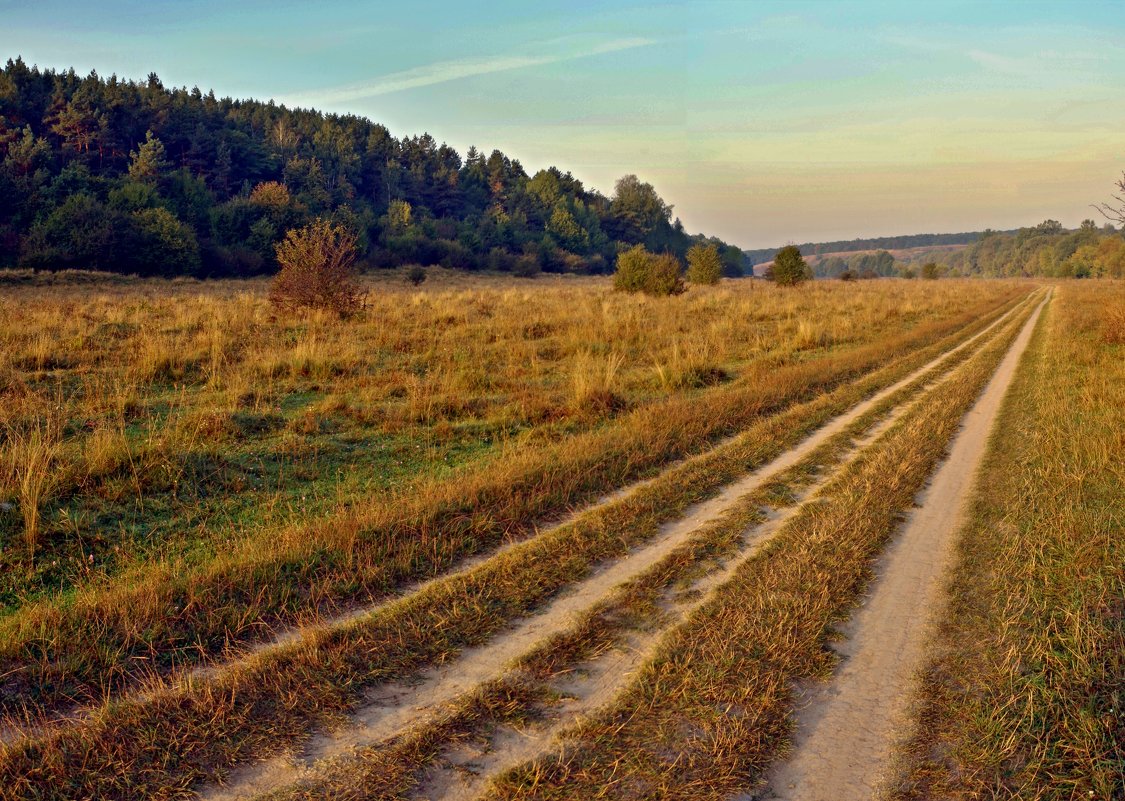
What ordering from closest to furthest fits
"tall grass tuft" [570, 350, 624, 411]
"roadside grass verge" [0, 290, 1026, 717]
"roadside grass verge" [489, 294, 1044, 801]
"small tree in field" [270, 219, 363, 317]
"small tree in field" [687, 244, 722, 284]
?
"roadside grass verge" [489, 294, 1044, 801] < "roadside grass verge" [0, 290, 1026, 717] < "tall grass tuft" [570, 350, 624, 411] < "small tree in field" [270, 219, 363, 317] < "small tree in field" [687, 244, 722, 284]

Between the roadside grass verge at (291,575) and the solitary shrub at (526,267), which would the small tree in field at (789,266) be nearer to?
the solitary shrub at (526,267)

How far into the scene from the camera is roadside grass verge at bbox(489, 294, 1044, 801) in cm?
272

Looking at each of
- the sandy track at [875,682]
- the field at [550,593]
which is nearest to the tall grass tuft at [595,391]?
the field at [550,593]

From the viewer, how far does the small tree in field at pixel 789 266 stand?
46406 millimetres

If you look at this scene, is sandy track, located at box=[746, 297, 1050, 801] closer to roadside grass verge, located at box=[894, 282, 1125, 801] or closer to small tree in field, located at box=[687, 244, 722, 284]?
roadside grass verge, located at box=[894, 282, 1125, 801]

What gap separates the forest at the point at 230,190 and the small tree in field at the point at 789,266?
2706 centimetres

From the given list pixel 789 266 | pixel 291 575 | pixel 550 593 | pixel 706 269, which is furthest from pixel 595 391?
pixel 789 266

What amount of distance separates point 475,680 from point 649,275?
1274 inches

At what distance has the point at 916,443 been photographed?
790 centimetres

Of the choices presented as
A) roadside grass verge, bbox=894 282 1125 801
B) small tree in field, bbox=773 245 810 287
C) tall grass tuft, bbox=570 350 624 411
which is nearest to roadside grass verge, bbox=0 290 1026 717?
tall grass tuft, bbox=570 350 624 411

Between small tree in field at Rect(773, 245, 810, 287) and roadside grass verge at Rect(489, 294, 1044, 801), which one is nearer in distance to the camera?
roadside grass verge at Rect(489, 294, 1044, 801)

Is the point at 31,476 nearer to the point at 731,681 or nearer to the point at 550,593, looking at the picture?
the point at 550,593

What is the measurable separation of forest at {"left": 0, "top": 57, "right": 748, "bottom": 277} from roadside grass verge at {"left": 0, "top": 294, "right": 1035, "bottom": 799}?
1685 cm

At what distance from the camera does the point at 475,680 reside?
3.41 metres
